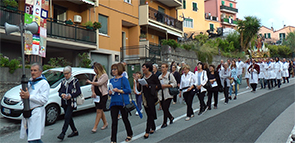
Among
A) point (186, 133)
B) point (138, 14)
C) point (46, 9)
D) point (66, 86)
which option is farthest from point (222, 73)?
point (138, 14)

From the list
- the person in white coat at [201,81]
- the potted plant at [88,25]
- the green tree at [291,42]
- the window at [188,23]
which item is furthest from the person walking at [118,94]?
the green tree at [291,42]

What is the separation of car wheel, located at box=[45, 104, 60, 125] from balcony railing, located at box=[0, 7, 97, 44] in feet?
21.6

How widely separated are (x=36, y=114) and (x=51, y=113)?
3.80 m

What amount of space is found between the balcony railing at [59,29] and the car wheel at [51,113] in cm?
658

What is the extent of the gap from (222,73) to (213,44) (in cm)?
1861

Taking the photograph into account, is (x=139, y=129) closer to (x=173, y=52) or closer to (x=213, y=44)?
(x=173, y=52)

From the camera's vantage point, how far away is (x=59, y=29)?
15.1 meters

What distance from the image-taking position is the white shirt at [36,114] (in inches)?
170

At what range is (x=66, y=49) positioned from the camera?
17.4 meters

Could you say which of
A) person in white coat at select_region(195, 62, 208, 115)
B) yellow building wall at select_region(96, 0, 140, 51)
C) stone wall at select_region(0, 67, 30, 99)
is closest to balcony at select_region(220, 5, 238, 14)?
yellow building wall at select_region(96, 0, 140, 51)

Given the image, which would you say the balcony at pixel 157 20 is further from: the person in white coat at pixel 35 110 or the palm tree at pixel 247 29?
the person in white coat at pixel 35 110

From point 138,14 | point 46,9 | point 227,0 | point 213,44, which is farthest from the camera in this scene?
point 227,0

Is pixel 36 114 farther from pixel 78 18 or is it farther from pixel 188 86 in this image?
pixel 78 18

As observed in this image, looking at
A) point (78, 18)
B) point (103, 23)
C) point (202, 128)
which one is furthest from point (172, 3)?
point (202, 128)
